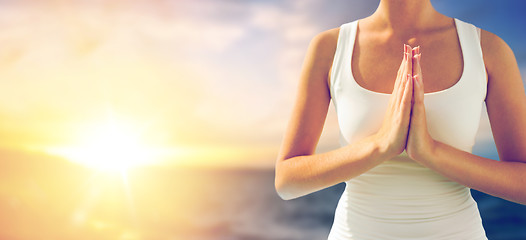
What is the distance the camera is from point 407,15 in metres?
1.34

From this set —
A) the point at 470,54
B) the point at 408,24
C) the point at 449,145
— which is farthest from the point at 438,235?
the point at 408,24

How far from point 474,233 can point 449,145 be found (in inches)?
9.9

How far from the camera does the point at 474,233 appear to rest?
1.22 metres

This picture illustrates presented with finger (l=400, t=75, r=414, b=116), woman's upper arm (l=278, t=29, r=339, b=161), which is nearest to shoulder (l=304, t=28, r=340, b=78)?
woman's upper arm (l=278, t=29, r=339, b=161)

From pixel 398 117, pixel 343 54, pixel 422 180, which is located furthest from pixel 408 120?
pixel 343 54

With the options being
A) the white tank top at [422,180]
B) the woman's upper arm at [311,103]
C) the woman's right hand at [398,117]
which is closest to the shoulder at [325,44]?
the woman's upper arm at [311,103]

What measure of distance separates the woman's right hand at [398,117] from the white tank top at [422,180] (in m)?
0.08

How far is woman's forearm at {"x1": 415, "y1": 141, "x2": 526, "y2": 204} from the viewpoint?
115 cm

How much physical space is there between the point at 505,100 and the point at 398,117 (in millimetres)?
341

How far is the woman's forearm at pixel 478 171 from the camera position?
1146 mm

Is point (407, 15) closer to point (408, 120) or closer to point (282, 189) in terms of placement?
point (408, 120)

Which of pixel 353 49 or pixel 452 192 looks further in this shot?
pixel 353 49

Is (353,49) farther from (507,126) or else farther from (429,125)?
(507,126)

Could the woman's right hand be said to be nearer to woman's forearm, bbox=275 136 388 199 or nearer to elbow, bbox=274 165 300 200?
woman's forearm, bbox=275 136 388 199
